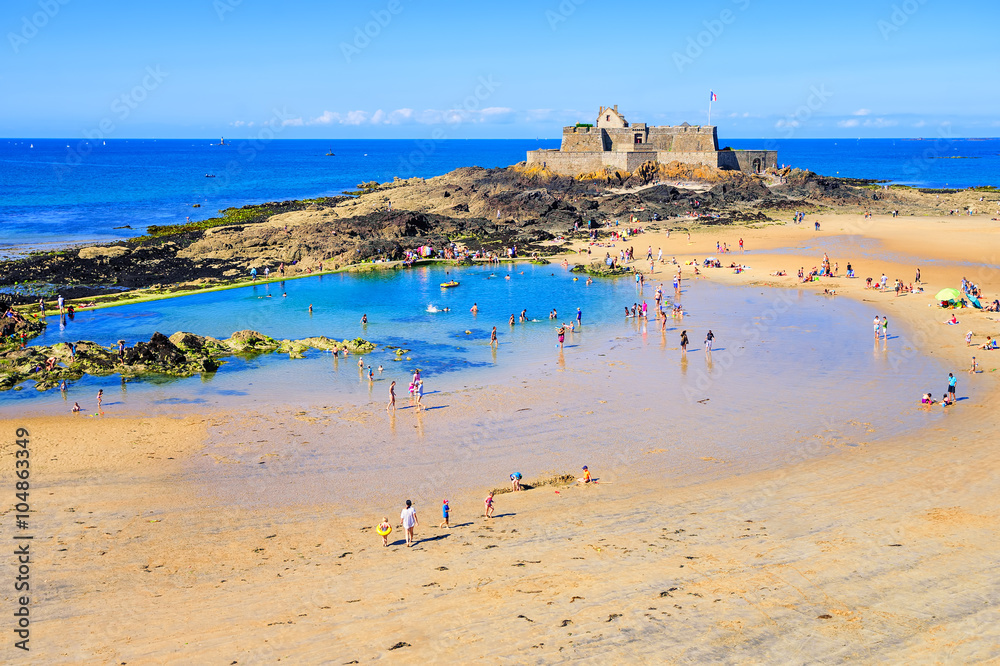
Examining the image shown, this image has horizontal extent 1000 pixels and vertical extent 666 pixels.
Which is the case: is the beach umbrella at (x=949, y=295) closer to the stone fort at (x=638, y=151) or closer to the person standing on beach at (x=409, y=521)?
the person standing on beach at (x=409, y=521)

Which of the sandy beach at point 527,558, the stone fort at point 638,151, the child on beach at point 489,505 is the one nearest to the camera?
the sandy beach at point 527,558

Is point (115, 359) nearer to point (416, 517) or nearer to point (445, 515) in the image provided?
point (416, 517)

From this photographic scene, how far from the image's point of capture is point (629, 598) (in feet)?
42.6

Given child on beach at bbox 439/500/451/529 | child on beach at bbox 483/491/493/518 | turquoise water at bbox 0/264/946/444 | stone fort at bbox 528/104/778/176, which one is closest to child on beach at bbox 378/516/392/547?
child on beach at bbox 439/500/451/529

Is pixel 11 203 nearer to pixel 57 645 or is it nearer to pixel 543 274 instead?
pixel 543 274

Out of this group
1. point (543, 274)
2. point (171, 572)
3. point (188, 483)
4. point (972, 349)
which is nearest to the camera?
point (171, 572)

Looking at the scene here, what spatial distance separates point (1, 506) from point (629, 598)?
14.0 metres

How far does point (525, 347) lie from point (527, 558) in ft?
56.8

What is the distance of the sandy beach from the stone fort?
58980 mm

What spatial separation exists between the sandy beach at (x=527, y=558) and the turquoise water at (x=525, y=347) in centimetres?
→ 293

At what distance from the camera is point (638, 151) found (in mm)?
78688

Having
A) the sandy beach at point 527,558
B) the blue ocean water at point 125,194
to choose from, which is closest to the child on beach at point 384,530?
the sandy beach at point 527,558

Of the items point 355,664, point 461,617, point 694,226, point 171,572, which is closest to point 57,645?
point 171,572

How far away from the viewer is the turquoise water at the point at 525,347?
24.7 meters
